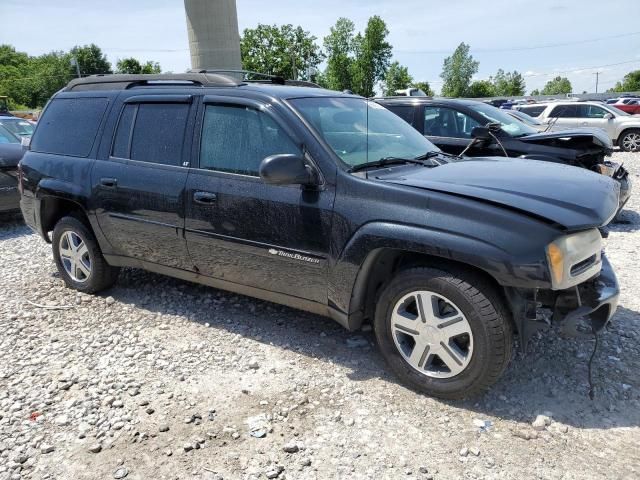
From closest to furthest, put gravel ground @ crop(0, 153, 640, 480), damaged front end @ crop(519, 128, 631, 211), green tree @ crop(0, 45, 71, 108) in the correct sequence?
gravel ground @ crop(0, 153, 640, 480) → damaged front end @ crop(519, 128, 631, 211) → green tree @ crop(0, 45, 71, 108)

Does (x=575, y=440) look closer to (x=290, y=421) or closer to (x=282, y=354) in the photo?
(x=290, y=421)

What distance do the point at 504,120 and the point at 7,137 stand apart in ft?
26.2

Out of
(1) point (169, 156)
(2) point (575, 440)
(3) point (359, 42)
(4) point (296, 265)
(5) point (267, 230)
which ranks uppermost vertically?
(3) point (359, 42)

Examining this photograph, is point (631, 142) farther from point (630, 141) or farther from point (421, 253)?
point (421, 253)

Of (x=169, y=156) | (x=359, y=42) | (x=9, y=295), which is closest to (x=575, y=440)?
(x=169, y=156)

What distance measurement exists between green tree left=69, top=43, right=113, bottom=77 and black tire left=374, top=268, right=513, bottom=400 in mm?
99523

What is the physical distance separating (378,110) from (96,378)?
9.59 feet

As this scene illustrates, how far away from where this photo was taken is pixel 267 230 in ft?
11.4

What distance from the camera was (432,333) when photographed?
2.98 metres

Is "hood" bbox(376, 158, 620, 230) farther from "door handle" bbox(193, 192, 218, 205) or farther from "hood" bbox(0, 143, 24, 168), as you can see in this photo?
"hood" bbox(0, 143, 24, 168)

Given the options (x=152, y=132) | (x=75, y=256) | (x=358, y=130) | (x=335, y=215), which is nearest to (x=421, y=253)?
→ (x=335, y=215)

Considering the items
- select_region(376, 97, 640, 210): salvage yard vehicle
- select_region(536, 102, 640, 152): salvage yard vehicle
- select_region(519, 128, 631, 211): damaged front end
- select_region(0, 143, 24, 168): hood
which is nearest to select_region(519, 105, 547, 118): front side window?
select_region(536, 102, 640, 152): salvage yard vehicle

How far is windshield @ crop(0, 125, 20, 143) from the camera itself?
335 inches

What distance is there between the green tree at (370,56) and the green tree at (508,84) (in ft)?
124
